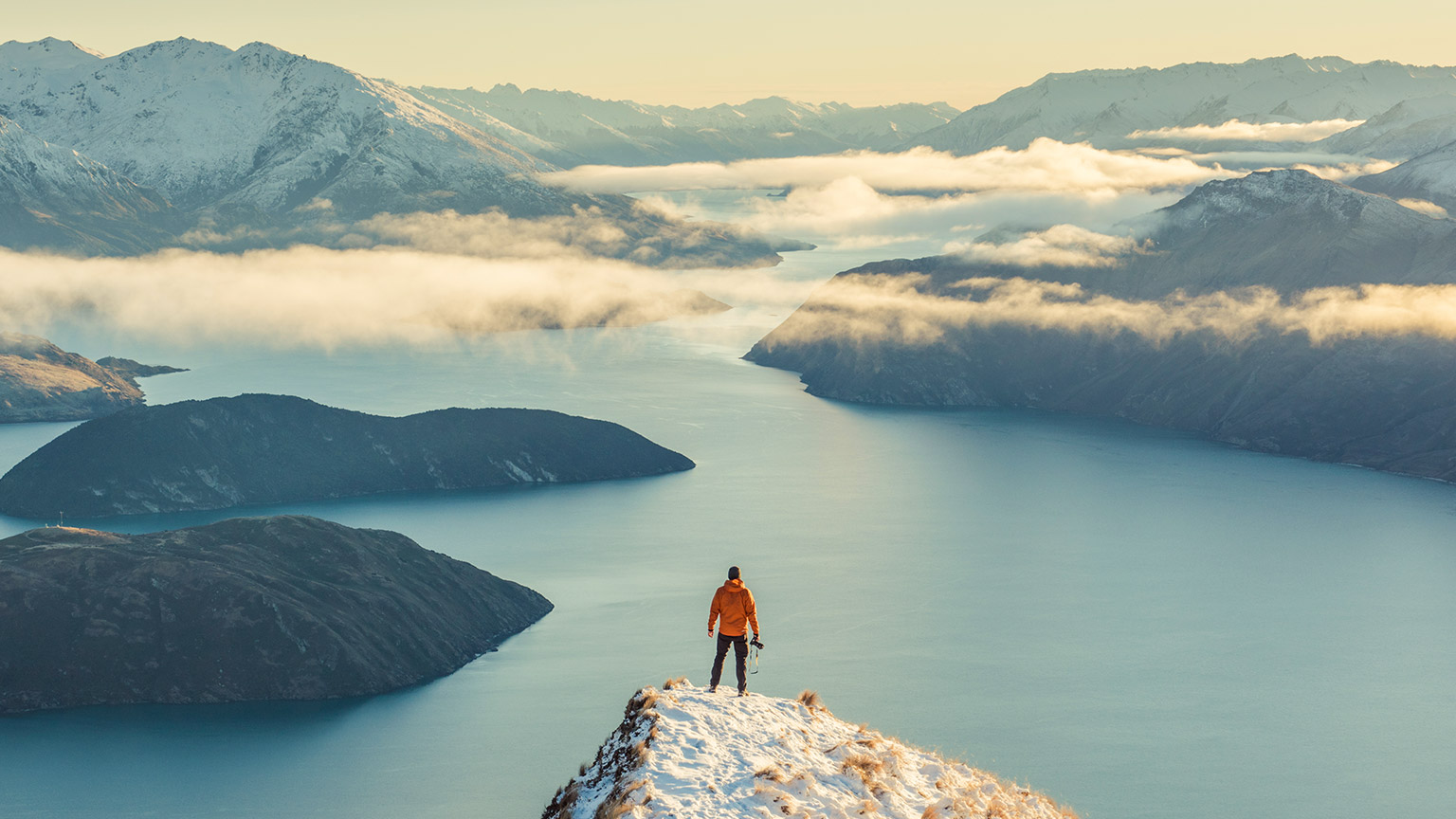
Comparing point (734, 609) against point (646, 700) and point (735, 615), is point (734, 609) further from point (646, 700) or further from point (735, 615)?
point (646, 700)

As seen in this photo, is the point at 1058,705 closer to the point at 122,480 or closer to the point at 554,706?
the point at 554,706

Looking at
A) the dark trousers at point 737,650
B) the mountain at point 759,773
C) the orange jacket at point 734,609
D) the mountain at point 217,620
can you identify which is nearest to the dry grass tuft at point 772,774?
the mountain at point 759,773

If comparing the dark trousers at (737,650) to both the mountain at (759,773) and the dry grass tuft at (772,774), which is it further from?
the dry grass tuft at (772,774)

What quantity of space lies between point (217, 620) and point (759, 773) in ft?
285

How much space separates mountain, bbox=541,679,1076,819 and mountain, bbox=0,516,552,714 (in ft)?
253

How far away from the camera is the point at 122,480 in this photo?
18075 centimetres

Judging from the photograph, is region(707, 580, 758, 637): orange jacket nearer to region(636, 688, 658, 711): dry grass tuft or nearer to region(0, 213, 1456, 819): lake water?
region(636, 688, 658, 711): dry grass tuft

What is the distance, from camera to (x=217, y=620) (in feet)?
370

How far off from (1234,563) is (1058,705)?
61.6 meters

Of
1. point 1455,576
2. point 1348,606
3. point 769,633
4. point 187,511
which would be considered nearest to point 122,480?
point 187,511

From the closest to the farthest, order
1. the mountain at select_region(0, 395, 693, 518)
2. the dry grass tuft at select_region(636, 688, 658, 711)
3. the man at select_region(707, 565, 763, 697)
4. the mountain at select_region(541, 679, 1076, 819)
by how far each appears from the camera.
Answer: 1. the mountain at select_region(541, 679, 1076, 819)
2. the dry grass tuft at select_region(636, 688, 658, 711)
3. the man at select_region(707, 565, 763, 697)
4. the mountain at select_region(0, 395, 693, 518)

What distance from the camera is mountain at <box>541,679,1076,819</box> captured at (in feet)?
116

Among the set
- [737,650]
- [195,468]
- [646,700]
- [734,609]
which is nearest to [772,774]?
[646,700]

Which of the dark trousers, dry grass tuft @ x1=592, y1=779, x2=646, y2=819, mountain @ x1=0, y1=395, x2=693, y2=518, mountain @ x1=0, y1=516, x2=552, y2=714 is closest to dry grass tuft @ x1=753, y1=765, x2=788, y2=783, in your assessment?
dry grass tuft @ x1=592, y1=779, x2=646, y2=819
